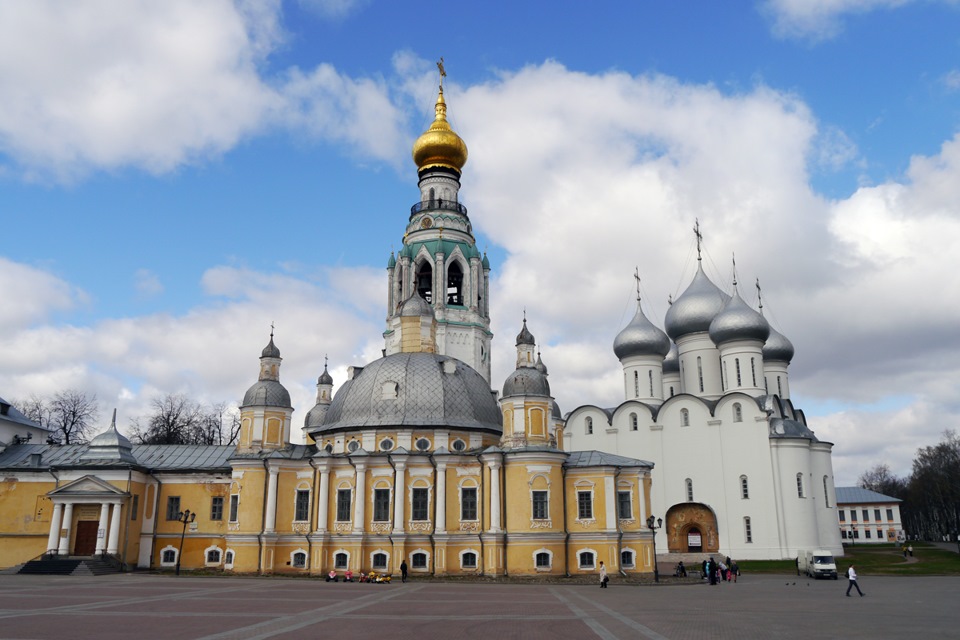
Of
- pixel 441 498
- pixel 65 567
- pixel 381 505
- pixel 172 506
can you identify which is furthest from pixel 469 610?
pixel 172 506

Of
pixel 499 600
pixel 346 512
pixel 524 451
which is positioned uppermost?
pixel 524 451

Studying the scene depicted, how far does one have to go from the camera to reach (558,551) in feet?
115

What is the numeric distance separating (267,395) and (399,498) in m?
10.2

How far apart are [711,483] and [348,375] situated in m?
23.1

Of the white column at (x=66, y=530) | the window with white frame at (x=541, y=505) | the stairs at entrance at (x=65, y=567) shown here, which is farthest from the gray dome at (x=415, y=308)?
the stairs at entrance at (x=65, y=567)

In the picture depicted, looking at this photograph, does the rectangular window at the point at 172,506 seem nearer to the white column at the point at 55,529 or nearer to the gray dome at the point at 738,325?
the white column at the point at 55,529

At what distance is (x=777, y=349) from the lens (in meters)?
52.9

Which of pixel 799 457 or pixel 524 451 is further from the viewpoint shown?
pixel 799 457

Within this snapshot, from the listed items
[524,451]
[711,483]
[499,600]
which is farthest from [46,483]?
[711,483]

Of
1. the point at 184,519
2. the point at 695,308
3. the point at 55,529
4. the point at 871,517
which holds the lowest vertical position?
the point at 55,529

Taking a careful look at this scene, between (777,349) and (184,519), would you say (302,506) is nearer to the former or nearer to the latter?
(184,519)

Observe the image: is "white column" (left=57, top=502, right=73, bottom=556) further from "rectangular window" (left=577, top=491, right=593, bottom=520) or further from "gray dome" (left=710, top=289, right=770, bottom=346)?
"gray dome" (left=710, top=289, right=770, bottom=346)

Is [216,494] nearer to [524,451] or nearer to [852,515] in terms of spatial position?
[524,451]

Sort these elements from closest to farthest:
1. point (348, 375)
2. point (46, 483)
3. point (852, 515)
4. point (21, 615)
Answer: point (21, 615) → point (46, 483) → point (348, 375) → point (852, 515)
